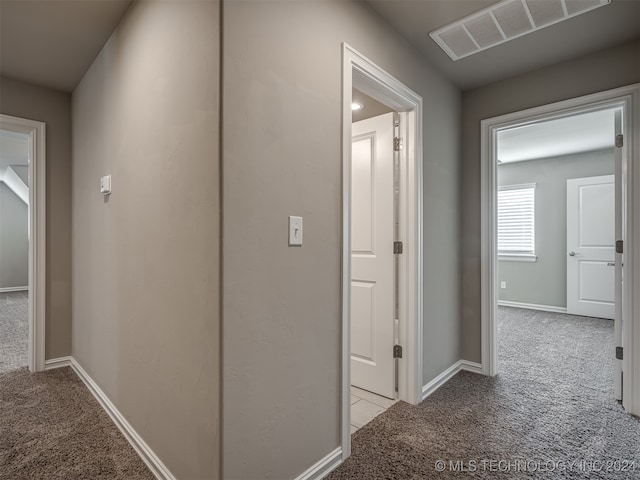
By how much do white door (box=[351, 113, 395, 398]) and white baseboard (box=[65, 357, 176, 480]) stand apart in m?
1.48

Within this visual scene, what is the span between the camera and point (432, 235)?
2.56 m

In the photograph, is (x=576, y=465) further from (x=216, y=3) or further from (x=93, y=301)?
(x=93, y=301)

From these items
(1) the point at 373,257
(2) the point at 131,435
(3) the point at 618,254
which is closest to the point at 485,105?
(3) the point at 618,254

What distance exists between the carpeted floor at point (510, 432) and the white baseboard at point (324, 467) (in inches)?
1.4

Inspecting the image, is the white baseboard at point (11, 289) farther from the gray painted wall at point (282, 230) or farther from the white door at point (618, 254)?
the white door at point (618, 254)

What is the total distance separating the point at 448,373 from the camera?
2.73m

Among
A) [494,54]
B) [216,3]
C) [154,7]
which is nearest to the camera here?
[216,3]

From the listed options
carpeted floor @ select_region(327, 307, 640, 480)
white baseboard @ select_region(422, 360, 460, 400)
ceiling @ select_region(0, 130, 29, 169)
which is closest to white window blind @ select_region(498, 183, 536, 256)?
carpeted floor @ select_region(327, 307, 640, 480)

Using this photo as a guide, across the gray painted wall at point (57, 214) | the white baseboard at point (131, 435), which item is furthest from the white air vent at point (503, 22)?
the gray painted wall at point (57, 214)

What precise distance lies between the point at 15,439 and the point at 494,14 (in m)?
3.70

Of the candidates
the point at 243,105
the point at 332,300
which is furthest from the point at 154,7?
the point at 332,300

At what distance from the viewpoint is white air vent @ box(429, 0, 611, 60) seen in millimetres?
1870

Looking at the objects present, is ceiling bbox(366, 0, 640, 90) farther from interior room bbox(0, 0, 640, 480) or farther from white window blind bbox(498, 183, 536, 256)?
white window blind bbox(498, 183, 536, 256)

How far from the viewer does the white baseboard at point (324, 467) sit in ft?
5.04
